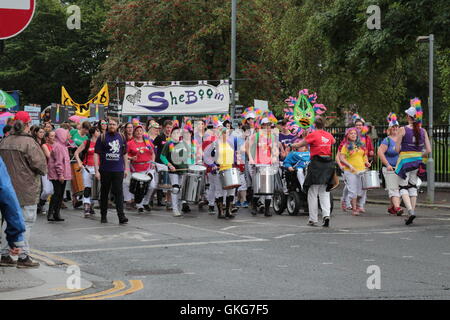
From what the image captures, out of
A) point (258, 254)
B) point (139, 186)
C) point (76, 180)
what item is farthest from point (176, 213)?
point (258, 254)

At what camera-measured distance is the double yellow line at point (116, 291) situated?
311 inches

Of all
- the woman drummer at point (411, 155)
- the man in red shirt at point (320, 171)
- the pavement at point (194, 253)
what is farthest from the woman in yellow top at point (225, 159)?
the woman drummer at point (411, 155)

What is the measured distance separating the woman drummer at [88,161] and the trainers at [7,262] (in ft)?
23.6

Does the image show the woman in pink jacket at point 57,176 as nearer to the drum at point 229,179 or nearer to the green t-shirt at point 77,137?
the drum at point 229,179

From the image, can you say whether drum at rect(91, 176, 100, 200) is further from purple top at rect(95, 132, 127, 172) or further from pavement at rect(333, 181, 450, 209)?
pavement at rect(333, 181, 450, 209)

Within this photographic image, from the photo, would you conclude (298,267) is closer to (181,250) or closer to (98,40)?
(181,250)

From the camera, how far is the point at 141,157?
1816cm

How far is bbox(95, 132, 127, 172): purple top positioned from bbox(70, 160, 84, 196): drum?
9.70ft

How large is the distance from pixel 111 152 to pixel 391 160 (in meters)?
5.68

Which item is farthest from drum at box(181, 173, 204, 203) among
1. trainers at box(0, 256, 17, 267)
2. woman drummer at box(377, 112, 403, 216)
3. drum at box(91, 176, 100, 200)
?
trainers at box(0, 256, 17, 267)

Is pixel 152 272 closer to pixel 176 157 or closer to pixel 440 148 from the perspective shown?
pixel 176 157

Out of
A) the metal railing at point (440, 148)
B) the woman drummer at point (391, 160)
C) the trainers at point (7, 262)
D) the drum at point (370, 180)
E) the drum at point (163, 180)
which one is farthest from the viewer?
the metal railing at point (440, 148)

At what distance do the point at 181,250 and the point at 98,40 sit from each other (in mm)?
50568

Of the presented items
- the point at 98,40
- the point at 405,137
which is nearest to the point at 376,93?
the point at 405,137
